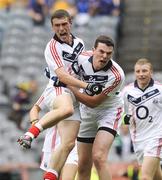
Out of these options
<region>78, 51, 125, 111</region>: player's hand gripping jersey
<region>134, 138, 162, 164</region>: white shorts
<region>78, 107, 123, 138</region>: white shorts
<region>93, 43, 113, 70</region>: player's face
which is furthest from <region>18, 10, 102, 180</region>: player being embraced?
<region>134, 138, 162, 164</region>: white shorts

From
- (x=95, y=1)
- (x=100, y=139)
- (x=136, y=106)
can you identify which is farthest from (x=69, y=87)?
(x=95, y=1)

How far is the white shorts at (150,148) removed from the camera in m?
13.3

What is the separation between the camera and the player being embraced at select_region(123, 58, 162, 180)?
43.8 ft

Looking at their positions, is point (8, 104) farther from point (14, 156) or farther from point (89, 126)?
point (89, 126)

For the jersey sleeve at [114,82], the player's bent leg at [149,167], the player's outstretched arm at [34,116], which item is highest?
the jersey sleeve at [114,82]

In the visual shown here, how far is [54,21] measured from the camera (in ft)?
39.5

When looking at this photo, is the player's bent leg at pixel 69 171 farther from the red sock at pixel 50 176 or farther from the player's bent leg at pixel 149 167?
the player's bent leg at pixel 149 167

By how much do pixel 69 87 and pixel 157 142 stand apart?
1972 millimetres

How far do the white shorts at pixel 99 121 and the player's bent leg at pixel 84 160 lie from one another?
16 cm

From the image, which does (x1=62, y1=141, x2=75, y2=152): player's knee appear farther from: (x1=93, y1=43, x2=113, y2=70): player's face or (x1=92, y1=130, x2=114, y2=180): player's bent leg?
(x1=93, y1=43, x2=113, y2=70): player's face

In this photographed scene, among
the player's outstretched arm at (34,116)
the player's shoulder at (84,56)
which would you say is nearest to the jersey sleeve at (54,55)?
the player's shoulder at (84,56)

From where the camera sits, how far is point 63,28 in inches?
476

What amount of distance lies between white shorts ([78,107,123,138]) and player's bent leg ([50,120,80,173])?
0.47 metres

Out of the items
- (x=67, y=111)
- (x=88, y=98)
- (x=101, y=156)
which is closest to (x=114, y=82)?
Result: (x=88, y=98)
